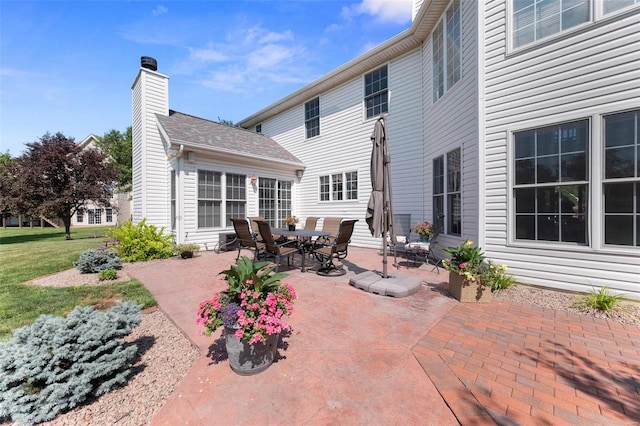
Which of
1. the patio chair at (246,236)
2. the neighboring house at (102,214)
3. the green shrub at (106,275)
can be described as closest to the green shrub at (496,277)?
the patio chair at (246,236)

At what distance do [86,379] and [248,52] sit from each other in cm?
1064

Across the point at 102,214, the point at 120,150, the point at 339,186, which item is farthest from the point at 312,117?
the point at 102,214

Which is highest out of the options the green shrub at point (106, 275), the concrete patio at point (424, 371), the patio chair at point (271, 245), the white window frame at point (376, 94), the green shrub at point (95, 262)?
the white window frame at point (376, 94)

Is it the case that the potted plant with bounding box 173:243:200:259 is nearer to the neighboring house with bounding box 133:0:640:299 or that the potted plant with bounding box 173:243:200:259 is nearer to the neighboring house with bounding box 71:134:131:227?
the neighboring house with bounding box 133:0:640:299

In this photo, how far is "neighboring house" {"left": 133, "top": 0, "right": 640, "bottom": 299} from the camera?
3941 millimetres

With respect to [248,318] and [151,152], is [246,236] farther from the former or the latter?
[151,152]

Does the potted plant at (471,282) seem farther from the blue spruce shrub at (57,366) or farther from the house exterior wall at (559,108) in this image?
the blue spruce shrub at (57,366)

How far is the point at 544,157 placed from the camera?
4512 mm

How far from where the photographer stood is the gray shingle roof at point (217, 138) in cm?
838

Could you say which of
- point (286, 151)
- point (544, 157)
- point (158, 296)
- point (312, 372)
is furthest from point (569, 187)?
point (286, 151)

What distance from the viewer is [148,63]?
9461 millimetres

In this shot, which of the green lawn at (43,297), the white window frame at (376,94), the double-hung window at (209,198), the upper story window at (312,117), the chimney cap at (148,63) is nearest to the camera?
the green lawn at (43,297)

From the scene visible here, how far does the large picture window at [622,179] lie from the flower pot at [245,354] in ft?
17.7

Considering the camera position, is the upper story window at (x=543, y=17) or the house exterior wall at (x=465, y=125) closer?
the upper story window at (x=543, y=17)
